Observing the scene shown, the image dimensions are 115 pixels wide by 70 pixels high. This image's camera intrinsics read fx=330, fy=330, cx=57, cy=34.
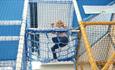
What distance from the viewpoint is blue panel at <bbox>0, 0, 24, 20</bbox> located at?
4.25 m

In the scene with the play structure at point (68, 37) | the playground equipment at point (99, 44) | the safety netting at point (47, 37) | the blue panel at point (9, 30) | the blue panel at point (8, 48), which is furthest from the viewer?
the blue panel at point (9, 30)

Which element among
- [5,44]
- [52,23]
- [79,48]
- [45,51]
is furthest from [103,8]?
[5,44]

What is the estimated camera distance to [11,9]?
4.36 m

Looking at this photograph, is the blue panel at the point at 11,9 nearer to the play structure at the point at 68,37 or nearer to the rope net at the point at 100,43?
the play structure at the point at 68,37

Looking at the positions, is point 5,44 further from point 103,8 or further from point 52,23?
point 103,8

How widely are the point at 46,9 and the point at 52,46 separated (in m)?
1.02

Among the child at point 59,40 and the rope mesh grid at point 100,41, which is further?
the child at point 59,40

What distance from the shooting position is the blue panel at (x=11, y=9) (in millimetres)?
4254

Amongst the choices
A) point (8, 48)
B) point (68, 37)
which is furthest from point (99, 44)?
point (8, 48)

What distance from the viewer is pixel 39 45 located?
299cm

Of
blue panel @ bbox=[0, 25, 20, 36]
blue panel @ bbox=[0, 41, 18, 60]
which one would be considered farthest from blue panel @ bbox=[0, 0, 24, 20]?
blue panel @ bbox=[0, 41, 18, 60]

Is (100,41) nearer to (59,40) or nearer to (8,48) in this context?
(59,40)

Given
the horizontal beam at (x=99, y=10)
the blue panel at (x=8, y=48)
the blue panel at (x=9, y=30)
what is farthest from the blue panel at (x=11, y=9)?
the horizontal beam at (x=99, y=10)

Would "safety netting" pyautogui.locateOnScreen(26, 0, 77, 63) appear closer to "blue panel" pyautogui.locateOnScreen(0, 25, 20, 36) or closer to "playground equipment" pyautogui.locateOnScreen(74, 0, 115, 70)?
"playground equipment" pyautogui.locateOnScreen(74, 0, 115, 70)
